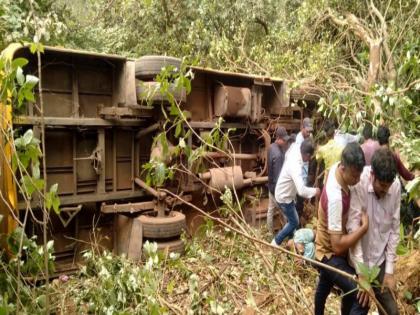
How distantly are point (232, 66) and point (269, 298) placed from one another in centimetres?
606

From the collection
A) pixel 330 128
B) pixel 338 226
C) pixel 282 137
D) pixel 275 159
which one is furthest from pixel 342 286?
pixel 330 128

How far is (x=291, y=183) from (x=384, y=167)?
2.69 metres

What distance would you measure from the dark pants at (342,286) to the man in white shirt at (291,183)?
1.93m

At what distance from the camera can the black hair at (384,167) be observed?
8.72 feet

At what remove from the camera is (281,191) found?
540 cm

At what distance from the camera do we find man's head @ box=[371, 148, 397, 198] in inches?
105

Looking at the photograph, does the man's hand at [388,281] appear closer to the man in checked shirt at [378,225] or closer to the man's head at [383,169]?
the man in checked shirt at [378,225]

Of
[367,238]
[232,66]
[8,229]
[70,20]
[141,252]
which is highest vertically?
[70,20]

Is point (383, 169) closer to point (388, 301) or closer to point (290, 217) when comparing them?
point (388, 301)

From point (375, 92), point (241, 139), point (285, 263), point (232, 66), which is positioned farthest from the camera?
point (232, 66)

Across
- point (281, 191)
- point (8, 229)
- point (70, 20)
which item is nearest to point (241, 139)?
point (281, 191)

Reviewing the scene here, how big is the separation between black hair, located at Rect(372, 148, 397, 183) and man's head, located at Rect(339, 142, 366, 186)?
9 centimetres

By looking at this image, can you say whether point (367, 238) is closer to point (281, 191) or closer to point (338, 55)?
point (281, 191)

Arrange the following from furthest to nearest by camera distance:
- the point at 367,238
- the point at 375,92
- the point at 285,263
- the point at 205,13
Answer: the point at 205,13 → the point at 285,263 → the point at 375,92 → the point at 367,238
